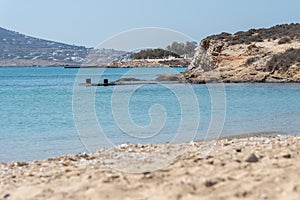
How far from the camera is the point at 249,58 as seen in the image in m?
60.4

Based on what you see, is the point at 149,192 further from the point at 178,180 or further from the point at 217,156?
the point at 217,156

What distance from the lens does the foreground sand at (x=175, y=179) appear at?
256 inches

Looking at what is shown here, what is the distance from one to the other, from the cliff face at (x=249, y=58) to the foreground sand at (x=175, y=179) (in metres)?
42.7

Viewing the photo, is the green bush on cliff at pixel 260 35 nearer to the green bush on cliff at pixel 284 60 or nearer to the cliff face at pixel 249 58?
the cliff face at pixel 249 58

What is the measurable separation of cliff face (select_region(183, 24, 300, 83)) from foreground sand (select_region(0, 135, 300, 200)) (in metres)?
42.7

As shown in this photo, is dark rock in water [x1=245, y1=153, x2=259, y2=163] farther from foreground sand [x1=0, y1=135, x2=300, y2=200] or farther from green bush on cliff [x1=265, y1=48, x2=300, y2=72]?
green bush on cliff [x1=265, y1=48, x2=300, y2=72]

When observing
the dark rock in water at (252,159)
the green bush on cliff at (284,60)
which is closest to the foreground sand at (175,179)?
the dark rock in water at (252,159)

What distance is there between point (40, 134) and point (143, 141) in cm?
476

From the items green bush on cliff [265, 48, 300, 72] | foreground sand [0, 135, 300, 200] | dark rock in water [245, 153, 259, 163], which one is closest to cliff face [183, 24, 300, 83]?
green bush on cliff [265, 48, 300, 72]

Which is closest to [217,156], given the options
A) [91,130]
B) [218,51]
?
[91,130]

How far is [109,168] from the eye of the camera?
28.0 feet

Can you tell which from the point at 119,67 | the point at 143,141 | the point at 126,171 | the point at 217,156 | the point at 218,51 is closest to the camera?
the point at 126,171

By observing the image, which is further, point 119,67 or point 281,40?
point 119,67

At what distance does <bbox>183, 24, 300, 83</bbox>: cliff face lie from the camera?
56625 millimetres
